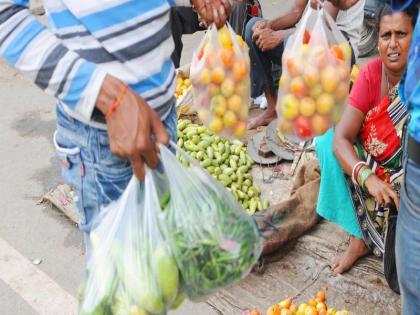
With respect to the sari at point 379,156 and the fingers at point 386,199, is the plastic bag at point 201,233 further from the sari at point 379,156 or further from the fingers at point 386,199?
the sari at point 379,156

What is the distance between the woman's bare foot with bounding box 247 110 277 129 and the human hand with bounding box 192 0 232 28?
1886 mm

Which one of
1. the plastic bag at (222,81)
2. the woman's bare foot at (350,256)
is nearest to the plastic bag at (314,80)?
the plastic bag at (222,81)

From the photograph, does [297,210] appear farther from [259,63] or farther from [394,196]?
[259,63]

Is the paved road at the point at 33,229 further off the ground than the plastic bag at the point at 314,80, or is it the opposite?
the plastic bag at the point at 314,80

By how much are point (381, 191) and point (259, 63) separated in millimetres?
1669

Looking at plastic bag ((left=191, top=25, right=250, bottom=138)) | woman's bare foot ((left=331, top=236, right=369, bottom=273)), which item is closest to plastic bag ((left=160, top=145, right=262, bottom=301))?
plastic bag ((left=191, top=25, right=250, bottom=138))

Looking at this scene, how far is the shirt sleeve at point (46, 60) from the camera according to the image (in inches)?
55.0

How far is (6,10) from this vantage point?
1.44m

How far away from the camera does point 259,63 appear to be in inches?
152

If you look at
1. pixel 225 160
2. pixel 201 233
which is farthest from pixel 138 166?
pixel 225 160

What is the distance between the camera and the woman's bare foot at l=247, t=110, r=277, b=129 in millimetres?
3878

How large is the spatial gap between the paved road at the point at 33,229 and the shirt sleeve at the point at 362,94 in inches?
43.5

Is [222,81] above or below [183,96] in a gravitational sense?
above

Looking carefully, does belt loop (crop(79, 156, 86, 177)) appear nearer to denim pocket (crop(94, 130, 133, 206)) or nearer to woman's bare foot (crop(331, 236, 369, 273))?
denim pocket (crop(94, 130, 133, 206))
